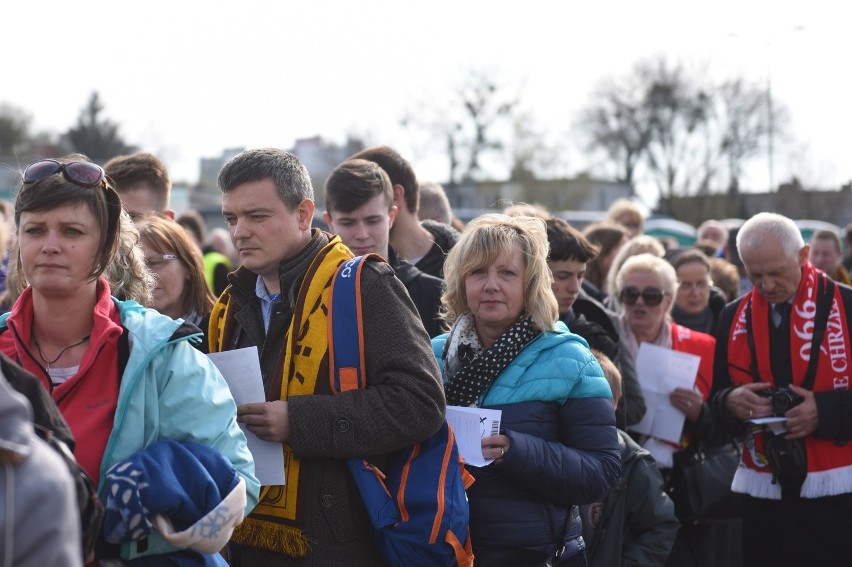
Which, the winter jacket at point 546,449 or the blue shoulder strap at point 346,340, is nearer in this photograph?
the blue shoulder strap at point 346,340

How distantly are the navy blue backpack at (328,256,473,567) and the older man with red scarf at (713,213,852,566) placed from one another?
238cm

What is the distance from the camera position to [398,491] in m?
3.12

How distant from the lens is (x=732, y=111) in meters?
46.3

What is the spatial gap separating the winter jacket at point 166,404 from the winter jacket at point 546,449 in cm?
112

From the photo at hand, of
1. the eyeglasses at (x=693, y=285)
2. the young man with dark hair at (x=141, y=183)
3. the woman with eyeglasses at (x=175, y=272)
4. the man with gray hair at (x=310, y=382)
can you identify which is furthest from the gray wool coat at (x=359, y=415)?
the eyeglasses at (x=693, y=285)

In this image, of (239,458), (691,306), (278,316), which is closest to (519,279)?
(278,316)

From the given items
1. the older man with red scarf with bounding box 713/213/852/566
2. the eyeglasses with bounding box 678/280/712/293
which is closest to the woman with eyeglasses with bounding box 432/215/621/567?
the older man with red scarf with bounding box 713/213/852/566

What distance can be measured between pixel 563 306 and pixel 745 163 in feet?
146

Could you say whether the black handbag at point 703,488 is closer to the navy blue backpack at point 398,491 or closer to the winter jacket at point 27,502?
the navy blue backpack at point 398,491

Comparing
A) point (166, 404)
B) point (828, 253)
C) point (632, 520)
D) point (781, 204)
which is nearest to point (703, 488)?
point (632, 520)

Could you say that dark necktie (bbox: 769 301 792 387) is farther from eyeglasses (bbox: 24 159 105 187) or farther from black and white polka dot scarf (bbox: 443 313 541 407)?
eyeglasses (bbox: 24 159 105 187)

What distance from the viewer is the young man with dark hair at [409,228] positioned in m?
5.38

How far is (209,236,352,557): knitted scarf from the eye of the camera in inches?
122

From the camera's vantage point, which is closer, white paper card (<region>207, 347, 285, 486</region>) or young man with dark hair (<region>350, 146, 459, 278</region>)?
white paper card (<region>207, 347, 285, 486</region>)
